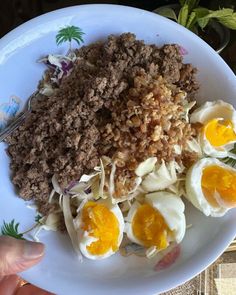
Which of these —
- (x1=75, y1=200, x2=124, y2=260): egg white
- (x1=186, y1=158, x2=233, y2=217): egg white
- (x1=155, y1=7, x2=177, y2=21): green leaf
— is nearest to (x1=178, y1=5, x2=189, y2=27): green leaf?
(x1=155, y1=7, x2=177, y2=21): green leaf

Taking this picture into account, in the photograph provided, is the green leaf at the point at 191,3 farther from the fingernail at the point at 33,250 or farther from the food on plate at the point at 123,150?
the fingernail at the point at 33,250

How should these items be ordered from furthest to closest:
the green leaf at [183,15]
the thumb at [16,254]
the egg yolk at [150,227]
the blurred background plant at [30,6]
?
the blurred background plant at [30,6] < the green leaf at [183,15] < the egg yolk at [150,227] < the thumb at [16,254]

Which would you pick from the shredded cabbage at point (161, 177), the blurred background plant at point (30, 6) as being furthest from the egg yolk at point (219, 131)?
the blurred background plant at point (30, 6)

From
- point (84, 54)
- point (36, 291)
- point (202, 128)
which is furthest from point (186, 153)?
point (36, 291)

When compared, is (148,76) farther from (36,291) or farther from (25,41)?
(36,291)

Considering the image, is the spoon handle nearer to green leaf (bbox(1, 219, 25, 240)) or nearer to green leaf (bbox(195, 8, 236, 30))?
green leaf (bbox(1, 219, 25, 240))
